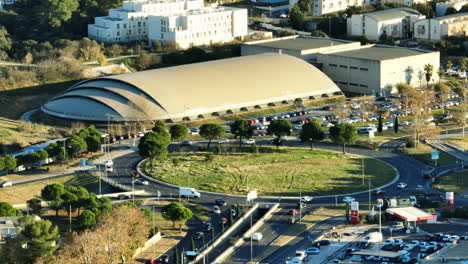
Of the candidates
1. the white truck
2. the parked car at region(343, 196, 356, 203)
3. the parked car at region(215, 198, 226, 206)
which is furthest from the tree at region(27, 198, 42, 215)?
the parked car at region(343, 196, 356, 203)

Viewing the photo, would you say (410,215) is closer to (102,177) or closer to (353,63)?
(102,177)

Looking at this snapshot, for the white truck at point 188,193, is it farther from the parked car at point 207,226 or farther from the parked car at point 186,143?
the parked car at point 186,143

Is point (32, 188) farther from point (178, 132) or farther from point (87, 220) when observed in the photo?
point (178, 132)

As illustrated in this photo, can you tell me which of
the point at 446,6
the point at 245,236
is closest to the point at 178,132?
the point at 245,236

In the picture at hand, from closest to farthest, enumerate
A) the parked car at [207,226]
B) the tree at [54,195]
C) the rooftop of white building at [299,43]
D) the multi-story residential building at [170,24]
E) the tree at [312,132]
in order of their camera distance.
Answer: the parked car at [207,226] → the tree at [54,195] → the tree at [312,132] → the rooftop of white building at [299,43] → the multi-story residential building at [170,24]

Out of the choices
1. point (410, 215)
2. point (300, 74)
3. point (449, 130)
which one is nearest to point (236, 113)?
point (300, 74)

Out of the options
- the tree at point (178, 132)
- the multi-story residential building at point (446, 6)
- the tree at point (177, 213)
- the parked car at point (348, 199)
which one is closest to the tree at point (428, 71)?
the multi-story residential building at point (446, 6)

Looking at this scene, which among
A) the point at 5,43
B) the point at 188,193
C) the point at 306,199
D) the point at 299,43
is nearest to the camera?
the point at 306,199
